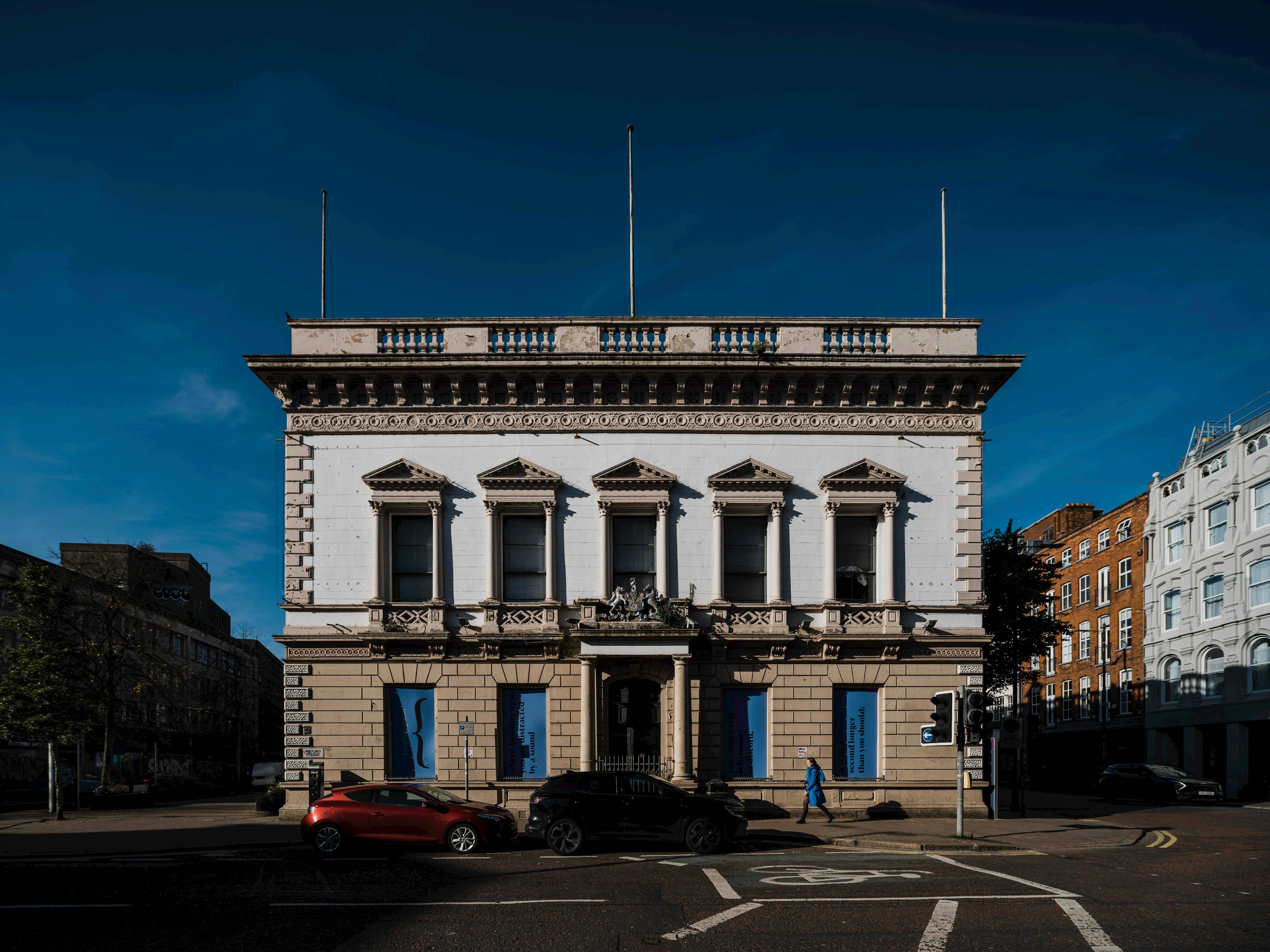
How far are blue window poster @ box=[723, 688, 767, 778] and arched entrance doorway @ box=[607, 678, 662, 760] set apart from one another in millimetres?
1669

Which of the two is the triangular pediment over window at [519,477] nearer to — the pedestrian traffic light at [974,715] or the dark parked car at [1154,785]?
the pedestrian traffic light at [974,715]

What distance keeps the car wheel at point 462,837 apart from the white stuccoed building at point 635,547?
5.56m

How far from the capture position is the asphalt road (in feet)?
35.2

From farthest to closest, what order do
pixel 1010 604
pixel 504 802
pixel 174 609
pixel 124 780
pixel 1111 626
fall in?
pixel 174 609 < pixel 1111 626 < pixel 124 780 < pixel 1010 604 < pixel 504 802

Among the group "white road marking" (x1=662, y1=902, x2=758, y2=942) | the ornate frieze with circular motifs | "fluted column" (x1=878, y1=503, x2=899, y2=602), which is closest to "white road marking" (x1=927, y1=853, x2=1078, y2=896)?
"white road marking" (x1=662, y1=902, x2=758, y2=942)

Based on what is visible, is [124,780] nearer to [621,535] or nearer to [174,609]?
[621,535]

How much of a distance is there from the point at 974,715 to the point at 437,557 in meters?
13.1

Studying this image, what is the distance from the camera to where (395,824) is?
1780 centimetres

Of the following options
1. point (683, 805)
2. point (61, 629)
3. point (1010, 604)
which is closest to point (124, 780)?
point (61, 629)

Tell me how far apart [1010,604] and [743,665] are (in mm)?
14188

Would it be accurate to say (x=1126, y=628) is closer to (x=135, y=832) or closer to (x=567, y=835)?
(x=567, y=835)

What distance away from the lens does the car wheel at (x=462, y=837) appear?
58.4 feet

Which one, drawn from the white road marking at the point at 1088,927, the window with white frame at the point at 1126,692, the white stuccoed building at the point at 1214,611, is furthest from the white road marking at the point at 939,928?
the window with white frame at the point at 1126,692

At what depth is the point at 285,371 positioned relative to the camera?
24406 millimetres
